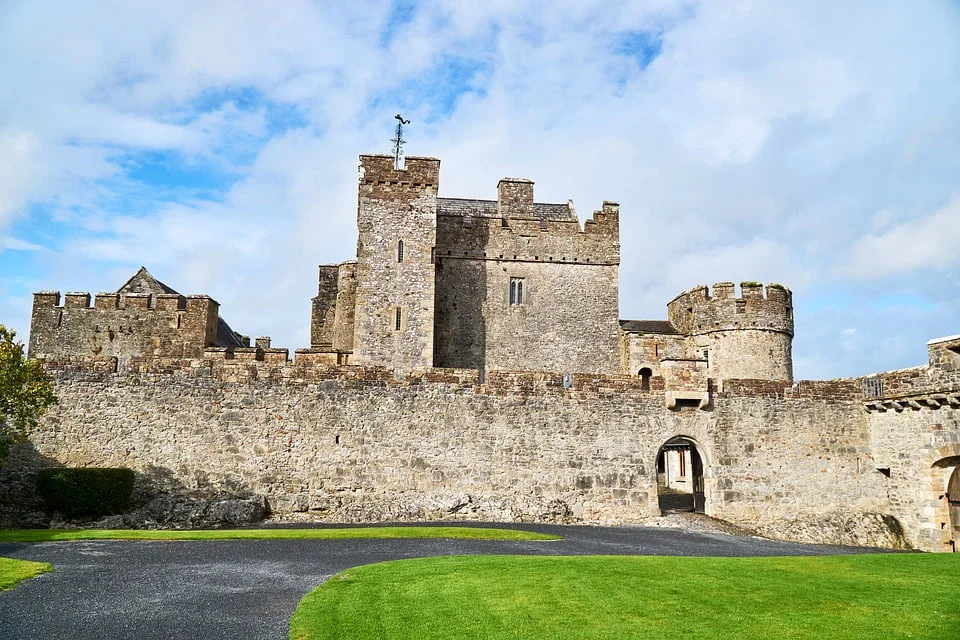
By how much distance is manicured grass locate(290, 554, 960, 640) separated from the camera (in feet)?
27.6

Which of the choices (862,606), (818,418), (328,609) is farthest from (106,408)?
(818,418)

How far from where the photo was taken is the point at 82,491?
731 inches

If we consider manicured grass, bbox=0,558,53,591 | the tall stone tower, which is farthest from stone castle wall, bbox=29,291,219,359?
manicured grass, bbox=0,558,53,591

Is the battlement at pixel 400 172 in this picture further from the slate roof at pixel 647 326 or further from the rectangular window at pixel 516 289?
the slate roof at pixel 647 326

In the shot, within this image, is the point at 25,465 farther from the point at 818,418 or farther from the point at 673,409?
the point at 818,418

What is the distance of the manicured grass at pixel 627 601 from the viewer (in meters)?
8.41

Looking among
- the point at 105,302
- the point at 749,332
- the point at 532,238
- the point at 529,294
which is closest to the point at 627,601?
the point at 749,332

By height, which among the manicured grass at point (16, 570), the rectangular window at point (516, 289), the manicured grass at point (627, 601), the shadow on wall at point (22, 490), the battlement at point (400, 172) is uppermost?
the battlement at point (400, 172)

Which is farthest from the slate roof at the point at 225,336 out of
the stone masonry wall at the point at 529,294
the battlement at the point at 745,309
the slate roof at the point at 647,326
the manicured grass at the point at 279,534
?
the battlement at the point at 745,309

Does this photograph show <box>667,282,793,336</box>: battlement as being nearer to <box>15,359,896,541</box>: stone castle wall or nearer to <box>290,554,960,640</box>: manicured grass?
<box>15,359,896,541</box>: stone castle wall

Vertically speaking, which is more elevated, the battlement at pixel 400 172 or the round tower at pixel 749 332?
the battlement at pixel 400 172

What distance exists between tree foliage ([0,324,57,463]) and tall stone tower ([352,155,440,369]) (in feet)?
36.2

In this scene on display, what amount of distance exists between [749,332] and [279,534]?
21.1 m

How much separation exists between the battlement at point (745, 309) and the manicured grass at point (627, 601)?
17.7m
